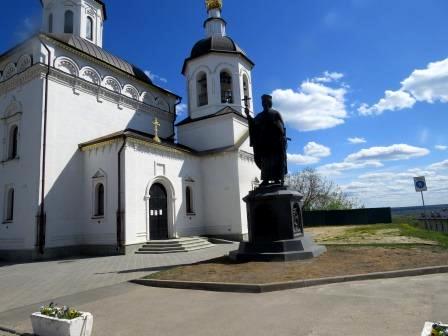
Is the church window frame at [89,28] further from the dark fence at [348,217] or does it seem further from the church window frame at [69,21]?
the dark fence at [348,217]

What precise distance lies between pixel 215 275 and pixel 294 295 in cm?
243

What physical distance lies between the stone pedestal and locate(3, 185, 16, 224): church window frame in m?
11.9

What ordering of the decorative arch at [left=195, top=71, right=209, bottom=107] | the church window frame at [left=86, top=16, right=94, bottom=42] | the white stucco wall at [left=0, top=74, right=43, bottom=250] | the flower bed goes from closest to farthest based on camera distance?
the flower bed → the white stucco wall at [left=0, top=74, right=43, bottom=250] → the church window frame at [left=86, top=16, right=94, bottom=42] → the decorative arch at [left=195, top=71, right=209, bottom=107]

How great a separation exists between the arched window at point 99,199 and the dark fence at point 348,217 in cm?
2457

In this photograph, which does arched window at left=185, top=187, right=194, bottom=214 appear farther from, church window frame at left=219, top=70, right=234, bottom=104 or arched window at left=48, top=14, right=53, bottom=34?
arched window at left=48, top=14, right=53, bottom=34

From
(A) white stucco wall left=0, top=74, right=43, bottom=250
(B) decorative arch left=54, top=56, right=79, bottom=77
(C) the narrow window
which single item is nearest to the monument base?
(A) white stucco wall left=0, top=74, right=43, bottom=250

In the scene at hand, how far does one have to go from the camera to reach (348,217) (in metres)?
35.4

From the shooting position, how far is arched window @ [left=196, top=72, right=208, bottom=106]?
23.0 metres

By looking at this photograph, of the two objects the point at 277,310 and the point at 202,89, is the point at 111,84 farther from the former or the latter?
the point at 277,310

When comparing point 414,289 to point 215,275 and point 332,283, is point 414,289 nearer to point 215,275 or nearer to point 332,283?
point 332,283

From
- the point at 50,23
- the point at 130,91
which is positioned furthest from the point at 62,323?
the point at 50,23

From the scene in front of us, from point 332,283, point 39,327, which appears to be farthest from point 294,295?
point 39,327

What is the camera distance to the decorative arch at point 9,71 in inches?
693

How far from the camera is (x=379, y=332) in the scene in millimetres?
4070
